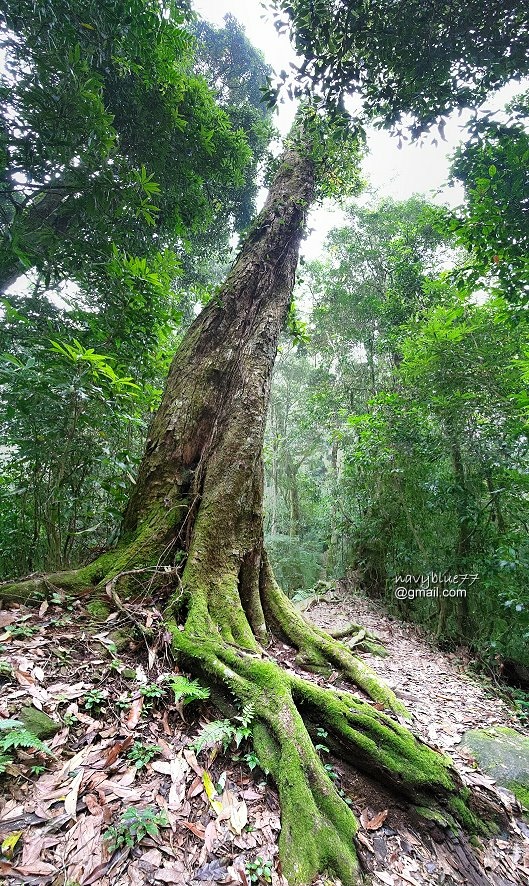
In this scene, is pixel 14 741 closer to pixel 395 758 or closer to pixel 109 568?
pixel 109 568

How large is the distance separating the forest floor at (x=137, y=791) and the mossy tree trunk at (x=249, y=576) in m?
0.15

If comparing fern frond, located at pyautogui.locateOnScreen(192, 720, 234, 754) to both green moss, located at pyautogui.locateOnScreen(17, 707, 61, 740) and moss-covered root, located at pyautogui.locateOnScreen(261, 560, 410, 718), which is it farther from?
moss-covered root, located at pyautogui.locateOnScreen(261, 560, 410, 718)

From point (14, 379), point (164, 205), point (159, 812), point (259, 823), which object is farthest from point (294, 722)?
point (164, 205)

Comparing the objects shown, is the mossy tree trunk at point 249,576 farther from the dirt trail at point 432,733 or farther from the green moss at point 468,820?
the dirt trail at point 432,733

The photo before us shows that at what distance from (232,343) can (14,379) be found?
240cm

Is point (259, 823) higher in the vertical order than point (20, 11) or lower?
lower

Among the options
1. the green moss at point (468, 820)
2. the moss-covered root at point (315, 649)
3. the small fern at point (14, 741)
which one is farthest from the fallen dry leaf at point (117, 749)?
the green moss at point (468, 820)

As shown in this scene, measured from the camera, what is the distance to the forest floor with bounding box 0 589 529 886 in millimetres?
1503

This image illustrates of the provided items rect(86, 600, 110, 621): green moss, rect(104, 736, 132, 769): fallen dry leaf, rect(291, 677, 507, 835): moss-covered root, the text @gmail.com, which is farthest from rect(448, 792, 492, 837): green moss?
the text @gmail.com

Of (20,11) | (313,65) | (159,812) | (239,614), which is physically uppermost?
(20,11)

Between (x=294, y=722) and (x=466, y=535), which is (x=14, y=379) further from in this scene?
(x=466, y=535)

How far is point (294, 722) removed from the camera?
7.55 ft

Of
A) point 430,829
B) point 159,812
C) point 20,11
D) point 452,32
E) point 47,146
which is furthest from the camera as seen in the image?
point 47,146

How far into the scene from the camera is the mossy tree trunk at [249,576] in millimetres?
2137
